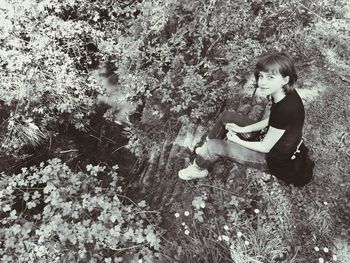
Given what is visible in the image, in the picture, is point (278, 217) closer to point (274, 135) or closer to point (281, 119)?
point (274, 135)

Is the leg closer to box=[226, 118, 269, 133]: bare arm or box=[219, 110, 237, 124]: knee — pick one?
box=[226, 118, 269, 133]: bare arm

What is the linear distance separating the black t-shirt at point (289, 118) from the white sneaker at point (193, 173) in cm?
90

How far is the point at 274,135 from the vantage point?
268cm

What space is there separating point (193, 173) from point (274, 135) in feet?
3.36

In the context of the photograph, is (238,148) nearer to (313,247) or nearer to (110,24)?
(313,247)

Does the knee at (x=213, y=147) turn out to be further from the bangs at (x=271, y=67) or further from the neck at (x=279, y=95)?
the bangs at (x=271, y=67)

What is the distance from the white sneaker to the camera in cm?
330

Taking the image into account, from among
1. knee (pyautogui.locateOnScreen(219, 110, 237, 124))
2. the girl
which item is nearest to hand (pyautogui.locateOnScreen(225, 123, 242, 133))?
the girl

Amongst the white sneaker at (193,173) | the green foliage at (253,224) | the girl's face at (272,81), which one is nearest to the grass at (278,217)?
the green foliage at (253,224)

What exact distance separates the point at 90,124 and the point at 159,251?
2.89 meters

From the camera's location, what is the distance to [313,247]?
3.01 meters

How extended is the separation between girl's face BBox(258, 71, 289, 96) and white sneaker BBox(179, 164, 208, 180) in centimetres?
110

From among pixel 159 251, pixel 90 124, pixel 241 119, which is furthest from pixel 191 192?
pixel 90 124

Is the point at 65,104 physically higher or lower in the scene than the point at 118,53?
lower
